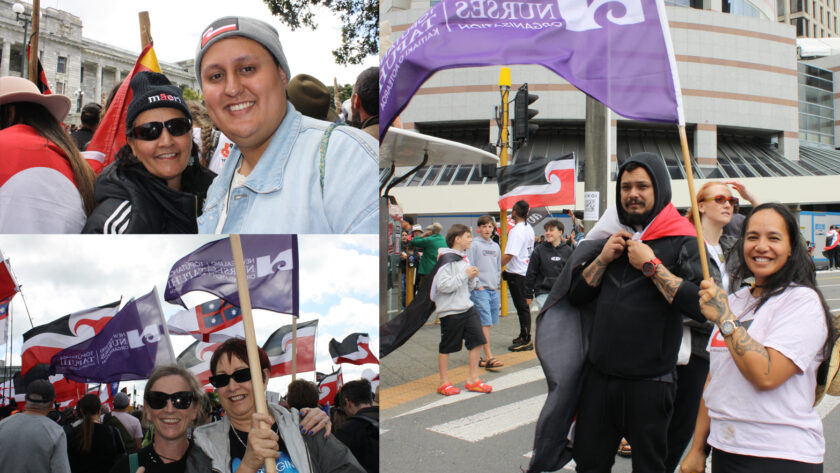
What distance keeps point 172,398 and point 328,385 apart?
1.42ft

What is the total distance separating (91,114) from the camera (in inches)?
67.5

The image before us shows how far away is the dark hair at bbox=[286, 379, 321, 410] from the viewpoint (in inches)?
72.5

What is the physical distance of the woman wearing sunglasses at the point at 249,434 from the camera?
169cm

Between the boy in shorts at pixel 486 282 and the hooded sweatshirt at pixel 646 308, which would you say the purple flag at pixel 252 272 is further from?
the boy in shorts at pixel 486 282

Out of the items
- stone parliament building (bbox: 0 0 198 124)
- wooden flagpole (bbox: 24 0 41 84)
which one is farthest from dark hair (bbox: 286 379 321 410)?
wooden flagpole (bbox: 24 0 41 84)

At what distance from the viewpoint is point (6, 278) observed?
1.75m

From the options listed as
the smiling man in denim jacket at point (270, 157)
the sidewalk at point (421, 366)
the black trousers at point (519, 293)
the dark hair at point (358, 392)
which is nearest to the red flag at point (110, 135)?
the smiling man in denim jacket at point (270, 157)

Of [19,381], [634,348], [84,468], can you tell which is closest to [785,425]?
[634,348]

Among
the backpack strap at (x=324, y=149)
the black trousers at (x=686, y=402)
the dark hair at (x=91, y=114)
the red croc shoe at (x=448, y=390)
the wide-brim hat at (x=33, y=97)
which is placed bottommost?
the red croc shoe at (x=448, y=390)

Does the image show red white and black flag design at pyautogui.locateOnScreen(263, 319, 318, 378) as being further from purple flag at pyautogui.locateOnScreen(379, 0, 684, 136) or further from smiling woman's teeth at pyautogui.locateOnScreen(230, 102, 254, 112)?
purple flag at pyautogui.locateOnScreen(379, 0, 684, 136)

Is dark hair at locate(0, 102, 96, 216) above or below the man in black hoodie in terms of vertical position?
above

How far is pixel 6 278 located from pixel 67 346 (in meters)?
0.25

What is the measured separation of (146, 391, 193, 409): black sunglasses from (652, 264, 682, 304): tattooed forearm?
76.4 inches

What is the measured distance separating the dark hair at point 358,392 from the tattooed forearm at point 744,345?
52.8 inches
